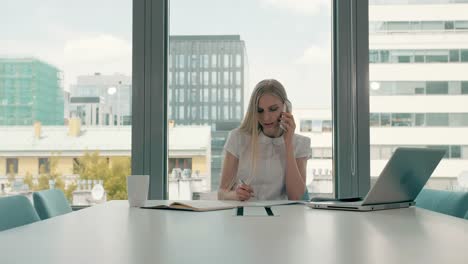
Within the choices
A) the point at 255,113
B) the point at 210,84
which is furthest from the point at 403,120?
the point at 210,84

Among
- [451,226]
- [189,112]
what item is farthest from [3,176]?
[451,226]

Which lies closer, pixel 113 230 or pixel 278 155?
pixel 113 230

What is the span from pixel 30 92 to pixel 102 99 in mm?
→ 506

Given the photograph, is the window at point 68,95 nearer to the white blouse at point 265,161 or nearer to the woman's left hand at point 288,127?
the white blouse at point 265,161

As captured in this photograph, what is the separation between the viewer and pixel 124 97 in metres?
3.57

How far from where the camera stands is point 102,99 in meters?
3.61

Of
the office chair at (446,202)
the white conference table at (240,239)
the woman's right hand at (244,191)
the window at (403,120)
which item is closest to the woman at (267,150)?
the woman's right hand at (244,191)

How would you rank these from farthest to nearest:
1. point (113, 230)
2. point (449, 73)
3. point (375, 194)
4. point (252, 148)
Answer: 1. point (449, 73)
2. point (252, 148)
3. point (375, 194)
4. point (113, 230)

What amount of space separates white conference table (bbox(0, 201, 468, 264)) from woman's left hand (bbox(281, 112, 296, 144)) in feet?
3.70

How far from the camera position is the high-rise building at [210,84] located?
3.59 m

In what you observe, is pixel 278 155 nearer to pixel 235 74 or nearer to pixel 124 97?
pixel 235 74

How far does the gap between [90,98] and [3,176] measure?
78cm

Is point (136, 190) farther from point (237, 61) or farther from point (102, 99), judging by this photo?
point (237, 61)

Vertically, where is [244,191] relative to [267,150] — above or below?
below
